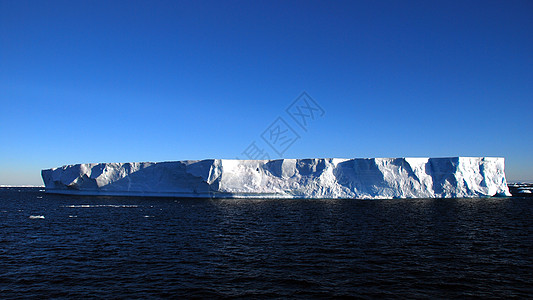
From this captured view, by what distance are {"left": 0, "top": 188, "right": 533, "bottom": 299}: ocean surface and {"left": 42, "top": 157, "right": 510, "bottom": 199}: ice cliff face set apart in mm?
16762

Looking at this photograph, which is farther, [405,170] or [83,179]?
[83,179]

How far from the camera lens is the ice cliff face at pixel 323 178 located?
107ft

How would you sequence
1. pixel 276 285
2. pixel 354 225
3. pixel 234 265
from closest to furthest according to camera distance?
pixel 276 285
pixel 234 265
pixel 354 225

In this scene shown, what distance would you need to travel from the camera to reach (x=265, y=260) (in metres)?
9.66

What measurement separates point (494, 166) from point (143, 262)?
36365mm

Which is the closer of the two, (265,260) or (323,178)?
(265,260)

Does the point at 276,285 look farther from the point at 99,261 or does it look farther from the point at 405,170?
the point at 405,170

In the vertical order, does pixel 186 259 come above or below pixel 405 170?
below

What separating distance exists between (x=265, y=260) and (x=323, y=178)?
24603 millimetres

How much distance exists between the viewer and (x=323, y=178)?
110 ft

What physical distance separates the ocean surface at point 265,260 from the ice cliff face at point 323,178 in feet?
55.0

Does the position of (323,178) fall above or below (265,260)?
above

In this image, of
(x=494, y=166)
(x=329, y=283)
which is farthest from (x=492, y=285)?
(x=494, y=166)

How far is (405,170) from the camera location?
109ft
